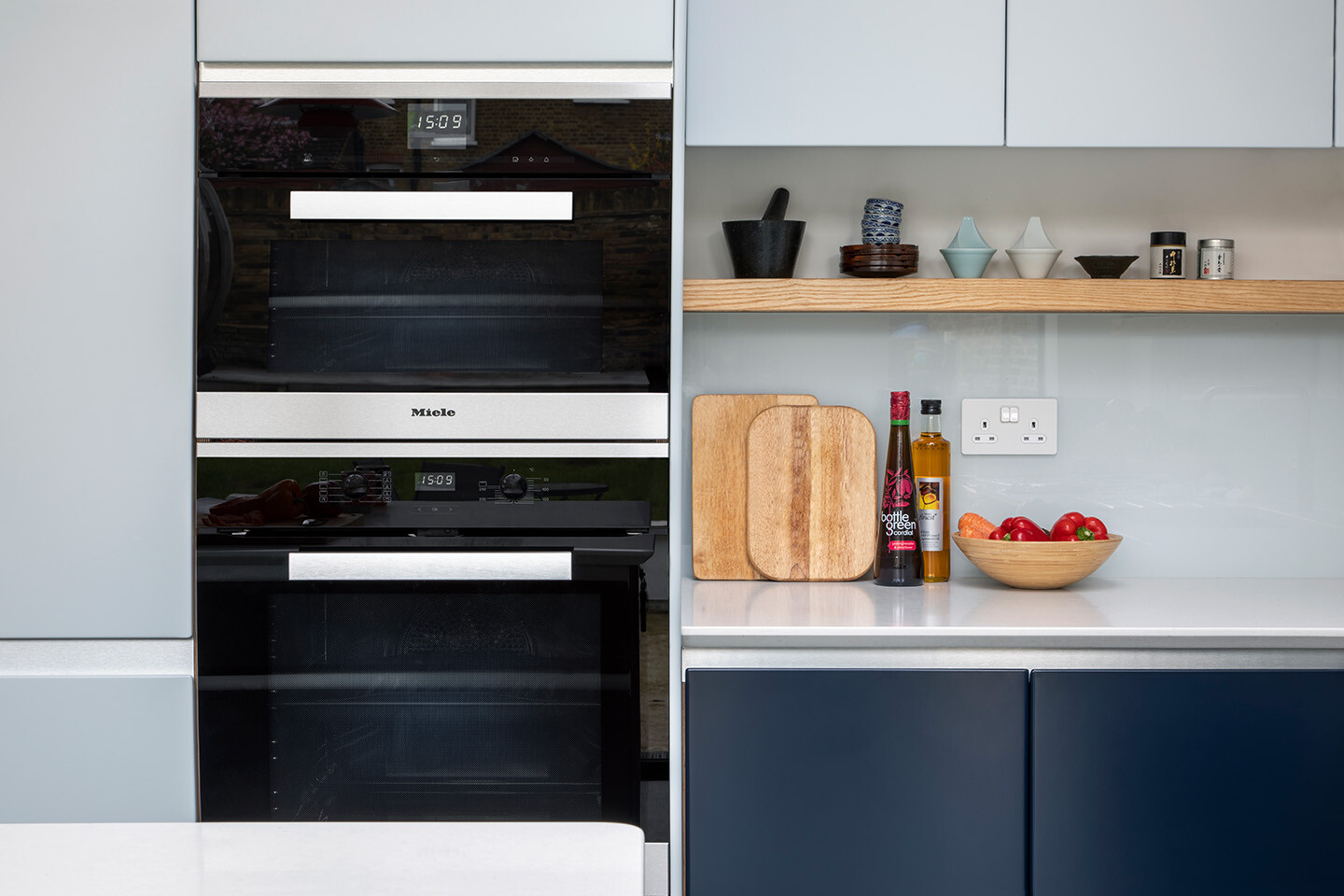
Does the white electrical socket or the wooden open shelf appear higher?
the wooden open shelf

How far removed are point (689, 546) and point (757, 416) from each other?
320 millimetres

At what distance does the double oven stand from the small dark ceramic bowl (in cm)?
88

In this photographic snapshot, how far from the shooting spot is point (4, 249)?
5.20 ft

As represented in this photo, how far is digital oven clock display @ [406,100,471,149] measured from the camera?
1.56 m

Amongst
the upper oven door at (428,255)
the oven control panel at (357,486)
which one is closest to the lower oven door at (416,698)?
the oven control panel at (357,486)

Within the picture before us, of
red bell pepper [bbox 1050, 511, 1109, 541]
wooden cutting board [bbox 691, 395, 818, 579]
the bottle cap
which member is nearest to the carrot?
red bell pepper [bbox 1050, 511, 1109, 541]

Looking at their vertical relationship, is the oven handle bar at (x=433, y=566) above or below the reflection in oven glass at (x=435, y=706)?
above

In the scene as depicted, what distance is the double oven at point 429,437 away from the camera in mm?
1564

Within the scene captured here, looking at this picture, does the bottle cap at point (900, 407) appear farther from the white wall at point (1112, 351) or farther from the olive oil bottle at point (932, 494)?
the white wall at point (1112, 351)

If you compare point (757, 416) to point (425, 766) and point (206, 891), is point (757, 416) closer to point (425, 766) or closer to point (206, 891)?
point (425, 766)

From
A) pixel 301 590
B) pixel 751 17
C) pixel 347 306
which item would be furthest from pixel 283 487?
pixel 751 17

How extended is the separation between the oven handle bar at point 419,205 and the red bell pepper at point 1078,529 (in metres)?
1.08

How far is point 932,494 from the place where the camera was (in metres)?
1.90

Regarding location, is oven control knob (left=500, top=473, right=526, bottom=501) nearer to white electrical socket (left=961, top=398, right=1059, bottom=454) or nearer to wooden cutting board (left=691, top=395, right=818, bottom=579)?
wooden cutting board (left=691, top=395, right=818, bottom=579)
